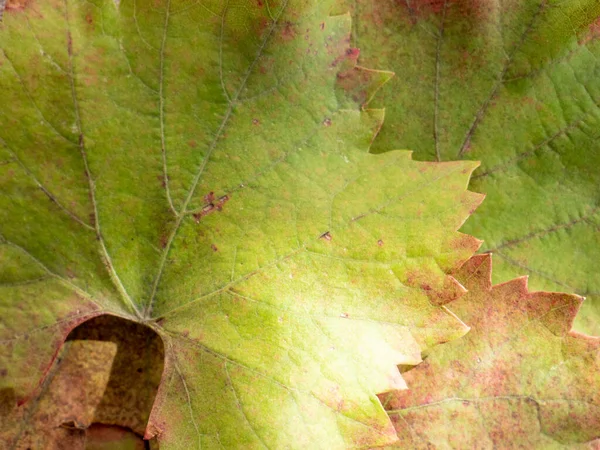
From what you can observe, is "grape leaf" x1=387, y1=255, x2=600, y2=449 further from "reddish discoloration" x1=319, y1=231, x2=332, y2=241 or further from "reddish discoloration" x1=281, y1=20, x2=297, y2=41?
"reddish discoloration" x1=281, y1=20, x2=297, y2=41

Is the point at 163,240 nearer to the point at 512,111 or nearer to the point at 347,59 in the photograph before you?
the point at 347,59

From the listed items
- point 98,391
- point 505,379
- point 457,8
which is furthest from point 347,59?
point 98,391

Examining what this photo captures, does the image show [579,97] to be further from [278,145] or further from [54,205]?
[54,205]

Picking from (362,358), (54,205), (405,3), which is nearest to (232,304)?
(362,358)

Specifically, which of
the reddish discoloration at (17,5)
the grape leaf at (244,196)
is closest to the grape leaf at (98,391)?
the grape leaf at (244,196)

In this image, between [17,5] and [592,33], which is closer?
[17,5]

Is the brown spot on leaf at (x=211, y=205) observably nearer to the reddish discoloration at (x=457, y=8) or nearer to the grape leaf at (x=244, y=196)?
the grape leaf at (x=244, y=196)

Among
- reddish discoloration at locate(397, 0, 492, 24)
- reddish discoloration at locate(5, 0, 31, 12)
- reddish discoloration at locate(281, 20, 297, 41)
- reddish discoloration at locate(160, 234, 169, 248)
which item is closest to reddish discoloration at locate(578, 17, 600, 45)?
reddish discoloration at locate(397, 0, 492, 24)
